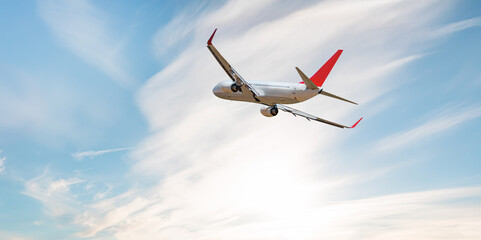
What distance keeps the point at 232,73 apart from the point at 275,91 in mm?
7214

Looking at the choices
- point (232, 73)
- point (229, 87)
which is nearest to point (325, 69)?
point (229, 87)

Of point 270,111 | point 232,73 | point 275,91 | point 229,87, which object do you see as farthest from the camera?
point 270,111

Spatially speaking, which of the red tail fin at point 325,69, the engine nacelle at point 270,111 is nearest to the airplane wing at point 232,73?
the engine nacelle at point 270,111

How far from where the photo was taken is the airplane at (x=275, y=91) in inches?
2199

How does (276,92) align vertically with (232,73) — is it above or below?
below

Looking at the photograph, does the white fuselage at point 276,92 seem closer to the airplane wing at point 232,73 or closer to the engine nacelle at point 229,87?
the engine nacelle at point 229,87

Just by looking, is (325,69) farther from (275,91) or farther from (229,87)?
(229,87)

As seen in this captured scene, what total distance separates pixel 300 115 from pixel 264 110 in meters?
6.32

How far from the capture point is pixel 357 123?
205 ft

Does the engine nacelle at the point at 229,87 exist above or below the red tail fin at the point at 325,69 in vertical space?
above

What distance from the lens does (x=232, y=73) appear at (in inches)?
2130

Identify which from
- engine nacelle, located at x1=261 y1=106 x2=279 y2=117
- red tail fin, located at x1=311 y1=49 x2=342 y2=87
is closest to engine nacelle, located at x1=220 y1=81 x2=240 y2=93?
engine nacelle, located at x1=261 y1=106 x2=279 y2=117

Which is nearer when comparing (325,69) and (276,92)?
(276,92)

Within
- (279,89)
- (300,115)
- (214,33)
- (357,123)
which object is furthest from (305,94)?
(214,33)
